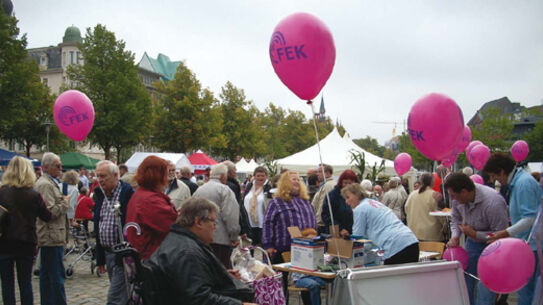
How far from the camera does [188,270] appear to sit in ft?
8.86

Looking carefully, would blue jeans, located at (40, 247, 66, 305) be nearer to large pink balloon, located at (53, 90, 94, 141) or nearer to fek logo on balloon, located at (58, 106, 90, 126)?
large pink balloon, located at (53, 90, 94, 141)

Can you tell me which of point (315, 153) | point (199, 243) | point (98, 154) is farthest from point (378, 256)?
point (98, 154)

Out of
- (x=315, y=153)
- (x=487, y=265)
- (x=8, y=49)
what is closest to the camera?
(x=487, y=265)

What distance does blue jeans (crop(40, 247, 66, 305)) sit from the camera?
5031 mm

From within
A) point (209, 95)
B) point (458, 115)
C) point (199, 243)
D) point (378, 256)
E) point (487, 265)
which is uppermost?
point (209, 95)

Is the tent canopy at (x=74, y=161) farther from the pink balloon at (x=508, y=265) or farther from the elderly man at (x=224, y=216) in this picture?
the pink balloon at (x=508, y=265)

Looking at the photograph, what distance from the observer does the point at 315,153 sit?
731 inches

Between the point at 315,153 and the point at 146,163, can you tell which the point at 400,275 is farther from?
the point at 315,153

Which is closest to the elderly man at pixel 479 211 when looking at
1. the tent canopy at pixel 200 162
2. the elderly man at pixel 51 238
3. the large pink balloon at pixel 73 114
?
the elderly man at pixel 51 238

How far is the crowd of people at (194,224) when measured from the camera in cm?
283


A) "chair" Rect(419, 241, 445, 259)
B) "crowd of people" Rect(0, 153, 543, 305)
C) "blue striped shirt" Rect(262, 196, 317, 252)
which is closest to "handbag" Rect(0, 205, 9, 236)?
"crowd of people" Rect(0, 153, 543, 305)

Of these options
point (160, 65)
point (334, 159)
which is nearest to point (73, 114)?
point (334, 159)

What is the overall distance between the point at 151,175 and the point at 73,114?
3460 mm

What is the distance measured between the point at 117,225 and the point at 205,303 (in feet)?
7.06
